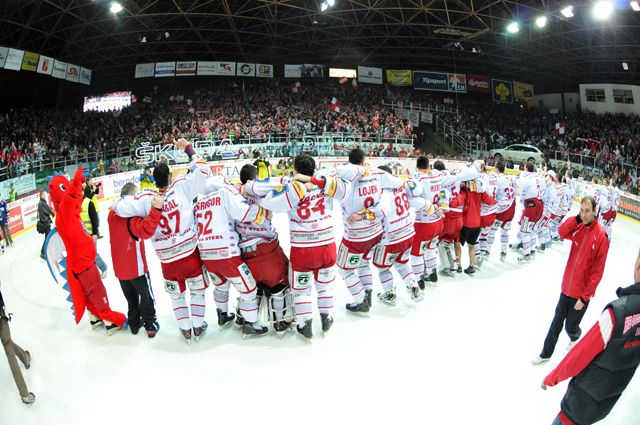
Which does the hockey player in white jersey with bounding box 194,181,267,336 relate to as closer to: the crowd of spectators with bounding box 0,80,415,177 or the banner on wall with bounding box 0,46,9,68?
the crowd of spectators with bounding box 0,80,415,177

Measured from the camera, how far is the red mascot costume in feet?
15.8

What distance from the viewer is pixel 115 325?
535cm

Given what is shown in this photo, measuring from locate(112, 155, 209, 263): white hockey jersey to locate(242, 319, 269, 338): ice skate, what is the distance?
1108 millimetres

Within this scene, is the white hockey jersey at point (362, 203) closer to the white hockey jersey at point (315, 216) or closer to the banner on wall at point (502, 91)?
the white hockey jersey at point (315, 216)

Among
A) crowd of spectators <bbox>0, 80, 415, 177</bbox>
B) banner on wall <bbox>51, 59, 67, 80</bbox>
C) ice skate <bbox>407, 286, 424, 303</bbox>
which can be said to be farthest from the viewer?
banner on wall <bbox>51, 59, 67, 80</bbox>

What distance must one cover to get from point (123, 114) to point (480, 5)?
2177 centimetres

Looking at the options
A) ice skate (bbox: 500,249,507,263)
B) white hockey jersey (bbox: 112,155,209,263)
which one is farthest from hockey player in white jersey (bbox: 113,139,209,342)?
ice skate (bbox: 500,249,507,263)

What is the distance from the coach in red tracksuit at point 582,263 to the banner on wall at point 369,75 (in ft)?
94.7

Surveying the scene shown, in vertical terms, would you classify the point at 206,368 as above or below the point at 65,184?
below

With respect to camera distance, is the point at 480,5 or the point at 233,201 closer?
the point at 233,201

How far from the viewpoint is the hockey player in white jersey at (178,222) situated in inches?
179

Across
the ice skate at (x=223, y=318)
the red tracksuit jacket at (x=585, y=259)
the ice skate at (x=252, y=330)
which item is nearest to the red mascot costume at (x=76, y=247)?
the ice skate at (x=223, y=318)

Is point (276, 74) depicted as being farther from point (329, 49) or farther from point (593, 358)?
point (593, 358)

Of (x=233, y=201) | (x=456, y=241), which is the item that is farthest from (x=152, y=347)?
(x=456, y=241)
